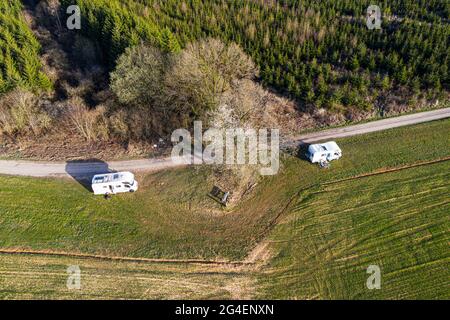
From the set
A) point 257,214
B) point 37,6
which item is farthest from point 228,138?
point 37,6

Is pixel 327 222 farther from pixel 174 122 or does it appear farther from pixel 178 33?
pixel 178 33

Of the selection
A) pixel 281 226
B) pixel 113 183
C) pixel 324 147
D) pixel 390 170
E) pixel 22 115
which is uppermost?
pixel 22 115

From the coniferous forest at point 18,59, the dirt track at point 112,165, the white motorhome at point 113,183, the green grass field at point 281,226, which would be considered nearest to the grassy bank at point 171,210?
the green grass field at point 281,226

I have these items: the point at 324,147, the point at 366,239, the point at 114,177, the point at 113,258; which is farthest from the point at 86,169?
the point at 366,239

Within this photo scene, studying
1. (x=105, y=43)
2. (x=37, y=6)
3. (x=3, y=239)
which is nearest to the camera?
(x=3, y=239)

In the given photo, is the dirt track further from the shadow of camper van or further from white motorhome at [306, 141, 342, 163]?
white motorhome at [306, 141, 342, 163]

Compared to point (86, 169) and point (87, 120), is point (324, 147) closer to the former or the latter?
point (86, 169)

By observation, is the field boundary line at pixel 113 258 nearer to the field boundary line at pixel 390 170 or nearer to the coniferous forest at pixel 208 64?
the field boundary line at pixel 390 170
